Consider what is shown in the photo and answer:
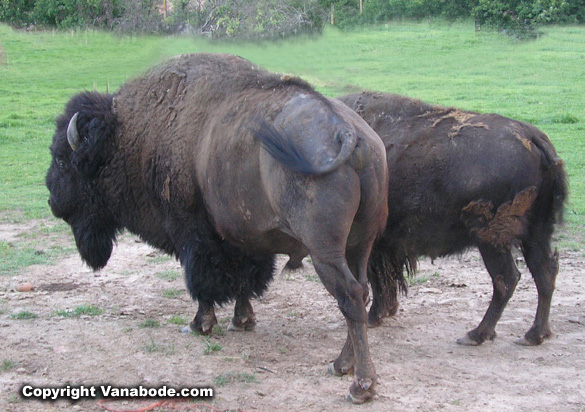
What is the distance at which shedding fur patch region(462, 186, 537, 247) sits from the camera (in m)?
5.29

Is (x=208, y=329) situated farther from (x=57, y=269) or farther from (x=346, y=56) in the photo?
(x=346, y=56)

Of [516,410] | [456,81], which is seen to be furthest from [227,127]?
[456,81]

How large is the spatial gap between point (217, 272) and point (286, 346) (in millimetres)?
775

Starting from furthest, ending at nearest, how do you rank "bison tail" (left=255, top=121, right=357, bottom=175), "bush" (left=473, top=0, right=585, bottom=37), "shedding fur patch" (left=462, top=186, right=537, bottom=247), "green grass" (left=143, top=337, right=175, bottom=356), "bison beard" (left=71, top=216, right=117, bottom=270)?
"bush" (left=473, top=0, right=585, bottom=37), "bison beard" (left=71, top=216, right=117, bottom=270), "shedding fur patch" (left=462, top=186, right=537, bottom=247), "green grass" (left=143, top=337, right=175, bottom=356), "bison tail" (left=255, top=121, right=357, bottom=175)

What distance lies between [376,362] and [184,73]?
275 cm

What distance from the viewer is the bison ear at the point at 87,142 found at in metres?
5.75

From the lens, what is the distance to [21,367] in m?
4.78

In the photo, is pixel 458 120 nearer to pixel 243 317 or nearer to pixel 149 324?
pixel 243 317

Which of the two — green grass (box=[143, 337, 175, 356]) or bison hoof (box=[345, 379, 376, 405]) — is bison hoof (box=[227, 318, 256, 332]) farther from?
bison hoof (box=[345, 379, 376, 405])

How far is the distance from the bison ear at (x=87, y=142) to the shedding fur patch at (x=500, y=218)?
2957 millimetres

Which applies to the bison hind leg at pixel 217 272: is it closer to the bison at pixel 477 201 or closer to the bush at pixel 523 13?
the bison at pixel 477 201

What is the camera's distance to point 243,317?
5711 mm

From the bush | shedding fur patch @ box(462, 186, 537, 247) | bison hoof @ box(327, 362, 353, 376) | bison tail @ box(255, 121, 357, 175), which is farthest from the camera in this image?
the bush

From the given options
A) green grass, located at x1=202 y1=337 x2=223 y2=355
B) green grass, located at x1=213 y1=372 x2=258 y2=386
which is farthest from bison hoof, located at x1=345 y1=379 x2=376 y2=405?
green grass, located at x1=202 y1=337 x2=223 y2=355
